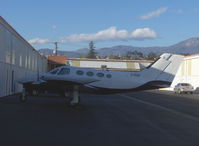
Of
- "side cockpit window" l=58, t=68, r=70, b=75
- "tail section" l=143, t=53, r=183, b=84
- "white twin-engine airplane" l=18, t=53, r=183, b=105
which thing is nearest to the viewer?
"white twin-engine airplane" l=18, t=53, r=183, b=105

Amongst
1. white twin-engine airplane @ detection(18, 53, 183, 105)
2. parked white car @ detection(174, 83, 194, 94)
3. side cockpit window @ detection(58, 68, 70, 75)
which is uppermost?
side cockpit window @ detection(58, 68, 70, 75)

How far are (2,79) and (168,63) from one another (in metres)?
13.6

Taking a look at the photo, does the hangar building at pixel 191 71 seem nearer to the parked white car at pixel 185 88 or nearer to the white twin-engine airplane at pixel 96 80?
the parked white car at pixel 185 88

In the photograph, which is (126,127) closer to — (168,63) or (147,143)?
(147,143)

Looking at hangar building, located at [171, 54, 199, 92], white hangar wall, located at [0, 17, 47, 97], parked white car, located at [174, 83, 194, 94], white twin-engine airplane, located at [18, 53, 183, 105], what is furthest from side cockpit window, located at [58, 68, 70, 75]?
hangar building, located at [171, 54, 199, 92]

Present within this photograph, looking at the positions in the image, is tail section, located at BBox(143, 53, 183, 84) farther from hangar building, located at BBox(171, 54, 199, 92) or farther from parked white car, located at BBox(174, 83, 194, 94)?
hangar building, located at BBox(171, 54, 199, 92)

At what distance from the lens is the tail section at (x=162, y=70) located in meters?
23.6

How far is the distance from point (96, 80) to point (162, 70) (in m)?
4.85

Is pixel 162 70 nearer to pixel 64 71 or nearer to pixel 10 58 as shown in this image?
pixel 64 71

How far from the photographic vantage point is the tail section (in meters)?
23.6

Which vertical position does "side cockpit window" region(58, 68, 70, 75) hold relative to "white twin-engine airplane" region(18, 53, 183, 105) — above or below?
above

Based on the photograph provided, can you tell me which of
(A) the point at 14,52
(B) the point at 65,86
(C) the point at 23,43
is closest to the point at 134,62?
(C) the point at 23,43

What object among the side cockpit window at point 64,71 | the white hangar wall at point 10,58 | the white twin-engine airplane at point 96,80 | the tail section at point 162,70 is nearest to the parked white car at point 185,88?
the white hangar wall at point 10,58

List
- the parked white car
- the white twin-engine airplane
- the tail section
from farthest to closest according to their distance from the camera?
the parked white car → the tail section → the white twin-engine airplane
